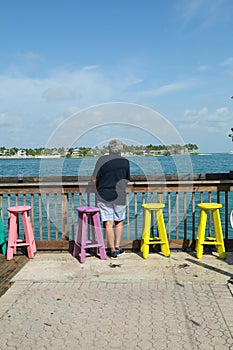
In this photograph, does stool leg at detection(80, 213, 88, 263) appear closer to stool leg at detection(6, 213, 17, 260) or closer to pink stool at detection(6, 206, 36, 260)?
pink stool at detection(6, 206, 36, 260)

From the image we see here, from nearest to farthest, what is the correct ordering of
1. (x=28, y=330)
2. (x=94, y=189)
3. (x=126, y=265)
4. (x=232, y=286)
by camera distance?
1. (x=28, y=330)
2. (x=232, y=286)
3. (x=126, y=265)
4. (x=94, y=189)

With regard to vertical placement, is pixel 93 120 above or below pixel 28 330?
above

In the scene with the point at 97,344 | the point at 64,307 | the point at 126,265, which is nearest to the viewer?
the point at 97,344

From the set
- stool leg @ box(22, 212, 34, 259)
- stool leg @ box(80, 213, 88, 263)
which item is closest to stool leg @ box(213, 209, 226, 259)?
stool leg @ box(80, 213, 88, 263)

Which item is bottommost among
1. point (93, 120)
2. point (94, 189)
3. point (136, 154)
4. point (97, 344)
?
point (97, 344)

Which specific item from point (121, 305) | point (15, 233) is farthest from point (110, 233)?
point (121, 305)

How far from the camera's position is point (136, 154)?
5531 millimetres

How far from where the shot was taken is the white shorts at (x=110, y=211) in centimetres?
480

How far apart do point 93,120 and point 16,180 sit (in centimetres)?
141

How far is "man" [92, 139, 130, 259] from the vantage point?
473 centimetres

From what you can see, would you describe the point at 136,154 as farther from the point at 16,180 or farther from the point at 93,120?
the point at 16,180

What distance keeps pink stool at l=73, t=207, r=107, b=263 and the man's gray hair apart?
0.79 metres

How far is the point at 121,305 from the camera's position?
3.25 m

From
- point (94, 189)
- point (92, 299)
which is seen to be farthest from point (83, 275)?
point (94, 189)
